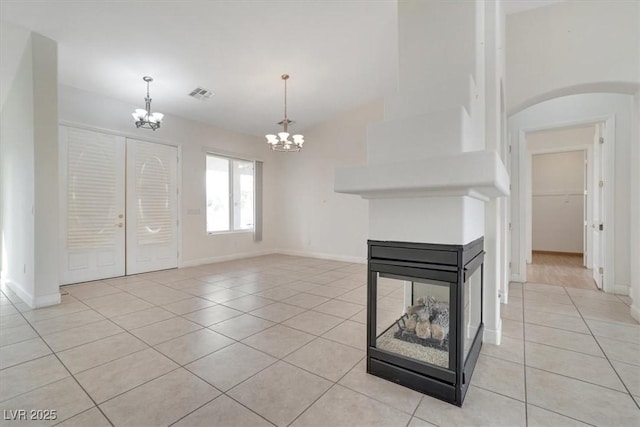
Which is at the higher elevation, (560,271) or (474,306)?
(474,306)

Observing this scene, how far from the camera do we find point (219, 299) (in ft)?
12.0

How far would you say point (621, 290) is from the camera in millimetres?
3723

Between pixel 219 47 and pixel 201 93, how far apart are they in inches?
51.7

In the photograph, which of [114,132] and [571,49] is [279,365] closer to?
[571,49]

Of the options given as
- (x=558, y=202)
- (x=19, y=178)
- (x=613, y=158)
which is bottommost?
(x=558, y=202)

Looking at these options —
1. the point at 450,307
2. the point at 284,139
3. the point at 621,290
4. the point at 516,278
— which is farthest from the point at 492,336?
the point at 284,139

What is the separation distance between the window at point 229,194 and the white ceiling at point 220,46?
1.46 metres

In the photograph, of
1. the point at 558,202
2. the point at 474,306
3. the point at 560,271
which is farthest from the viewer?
the point at 558,202

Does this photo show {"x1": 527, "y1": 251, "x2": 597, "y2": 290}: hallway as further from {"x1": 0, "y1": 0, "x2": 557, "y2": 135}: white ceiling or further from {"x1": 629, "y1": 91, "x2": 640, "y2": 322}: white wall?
{"x1": 0, "y1": 0, "x2": 557, "y2": 135}: white ceiling

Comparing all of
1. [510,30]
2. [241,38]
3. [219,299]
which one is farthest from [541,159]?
[219,299]

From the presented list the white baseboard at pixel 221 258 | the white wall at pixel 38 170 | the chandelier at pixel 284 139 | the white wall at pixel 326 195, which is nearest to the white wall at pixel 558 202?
the white wall at pixel 326 195

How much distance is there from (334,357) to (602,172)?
4.60m

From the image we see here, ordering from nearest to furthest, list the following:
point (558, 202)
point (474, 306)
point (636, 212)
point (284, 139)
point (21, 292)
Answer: point (474, 306) < point (636, 212) < point (21, 292) < point (284, 139) < point (558, 202)

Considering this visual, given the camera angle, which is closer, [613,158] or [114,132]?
[613,158]
